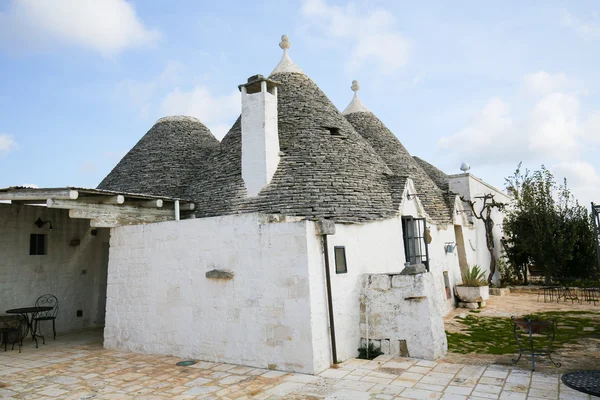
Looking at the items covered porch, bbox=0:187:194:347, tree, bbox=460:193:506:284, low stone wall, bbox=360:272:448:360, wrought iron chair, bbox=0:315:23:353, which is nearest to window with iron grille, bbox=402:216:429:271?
low stone wall, bbox=360:272:448:360

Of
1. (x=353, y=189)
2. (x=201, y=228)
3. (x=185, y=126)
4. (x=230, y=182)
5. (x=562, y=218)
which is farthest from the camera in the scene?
(x=562, y=218)

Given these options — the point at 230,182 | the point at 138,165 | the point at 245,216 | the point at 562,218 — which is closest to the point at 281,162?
the point at 230,182

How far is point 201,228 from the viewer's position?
7816mm

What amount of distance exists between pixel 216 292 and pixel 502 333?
6219 millimetres

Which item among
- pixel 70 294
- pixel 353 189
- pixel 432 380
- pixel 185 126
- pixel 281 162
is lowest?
pixel 432 380

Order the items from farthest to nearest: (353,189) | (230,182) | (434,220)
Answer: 1. (434,220)
2. (230,182)
3. (353,189)

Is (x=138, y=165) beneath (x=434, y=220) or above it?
above

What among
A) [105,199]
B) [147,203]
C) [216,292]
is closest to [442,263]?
[216,292]

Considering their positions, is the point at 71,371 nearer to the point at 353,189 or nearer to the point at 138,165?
the point at 353,189

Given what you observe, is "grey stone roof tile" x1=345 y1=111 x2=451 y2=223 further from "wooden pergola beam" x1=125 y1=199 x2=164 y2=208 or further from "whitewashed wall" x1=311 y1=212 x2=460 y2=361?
"wooden pergola beam" x1=125 y1=199 x2=164 y2=208

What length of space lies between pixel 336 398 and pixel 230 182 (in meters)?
6.37

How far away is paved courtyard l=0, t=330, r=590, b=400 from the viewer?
5434 mm

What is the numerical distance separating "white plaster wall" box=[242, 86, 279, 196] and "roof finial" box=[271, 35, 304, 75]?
11.8 ft

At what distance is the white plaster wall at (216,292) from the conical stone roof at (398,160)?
7455 millimetres
